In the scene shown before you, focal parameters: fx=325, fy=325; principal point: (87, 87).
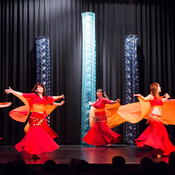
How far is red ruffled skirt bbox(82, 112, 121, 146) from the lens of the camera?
711cm

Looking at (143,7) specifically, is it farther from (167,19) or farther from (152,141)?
(152,141)

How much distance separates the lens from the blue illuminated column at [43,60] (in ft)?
24.4

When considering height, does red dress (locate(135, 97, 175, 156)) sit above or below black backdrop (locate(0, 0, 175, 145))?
below

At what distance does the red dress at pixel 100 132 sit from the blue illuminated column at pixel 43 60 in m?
1.24

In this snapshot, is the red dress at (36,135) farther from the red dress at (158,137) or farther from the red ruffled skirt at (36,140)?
the red dress at (158,137)

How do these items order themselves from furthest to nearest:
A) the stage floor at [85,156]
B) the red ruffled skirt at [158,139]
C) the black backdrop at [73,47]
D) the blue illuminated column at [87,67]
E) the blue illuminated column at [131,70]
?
the black backdrop at [73,47] < the blue illuminated column at [131,70] < the blue illuminated column at [87,67] < the red ruffled skirt at [158,139] < the stage floor at [85,156]

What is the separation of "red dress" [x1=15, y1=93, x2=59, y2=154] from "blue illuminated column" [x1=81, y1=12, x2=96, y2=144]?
175 cm

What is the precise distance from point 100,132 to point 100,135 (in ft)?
0.21

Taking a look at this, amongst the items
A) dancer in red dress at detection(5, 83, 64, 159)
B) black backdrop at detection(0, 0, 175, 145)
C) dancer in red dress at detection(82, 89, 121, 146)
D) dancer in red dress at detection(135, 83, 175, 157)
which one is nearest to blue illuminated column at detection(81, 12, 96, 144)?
dancer in red dress at detection(82, 89, 121, 146)

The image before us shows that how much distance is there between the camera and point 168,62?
8.12 metres

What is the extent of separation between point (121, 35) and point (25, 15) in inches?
96.0

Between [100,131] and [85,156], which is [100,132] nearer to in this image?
[100,131]

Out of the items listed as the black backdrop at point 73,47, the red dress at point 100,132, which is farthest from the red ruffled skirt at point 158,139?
the black backdrop at point 73,47

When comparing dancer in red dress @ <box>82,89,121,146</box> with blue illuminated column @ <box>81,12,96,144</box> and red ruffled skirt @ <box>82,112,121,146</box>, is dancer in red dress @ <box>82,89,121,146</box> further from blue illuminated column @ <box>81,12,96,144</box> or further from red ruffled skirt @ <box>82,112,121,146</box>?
blue illuminated column @ <box>81,12,96,144</box>
